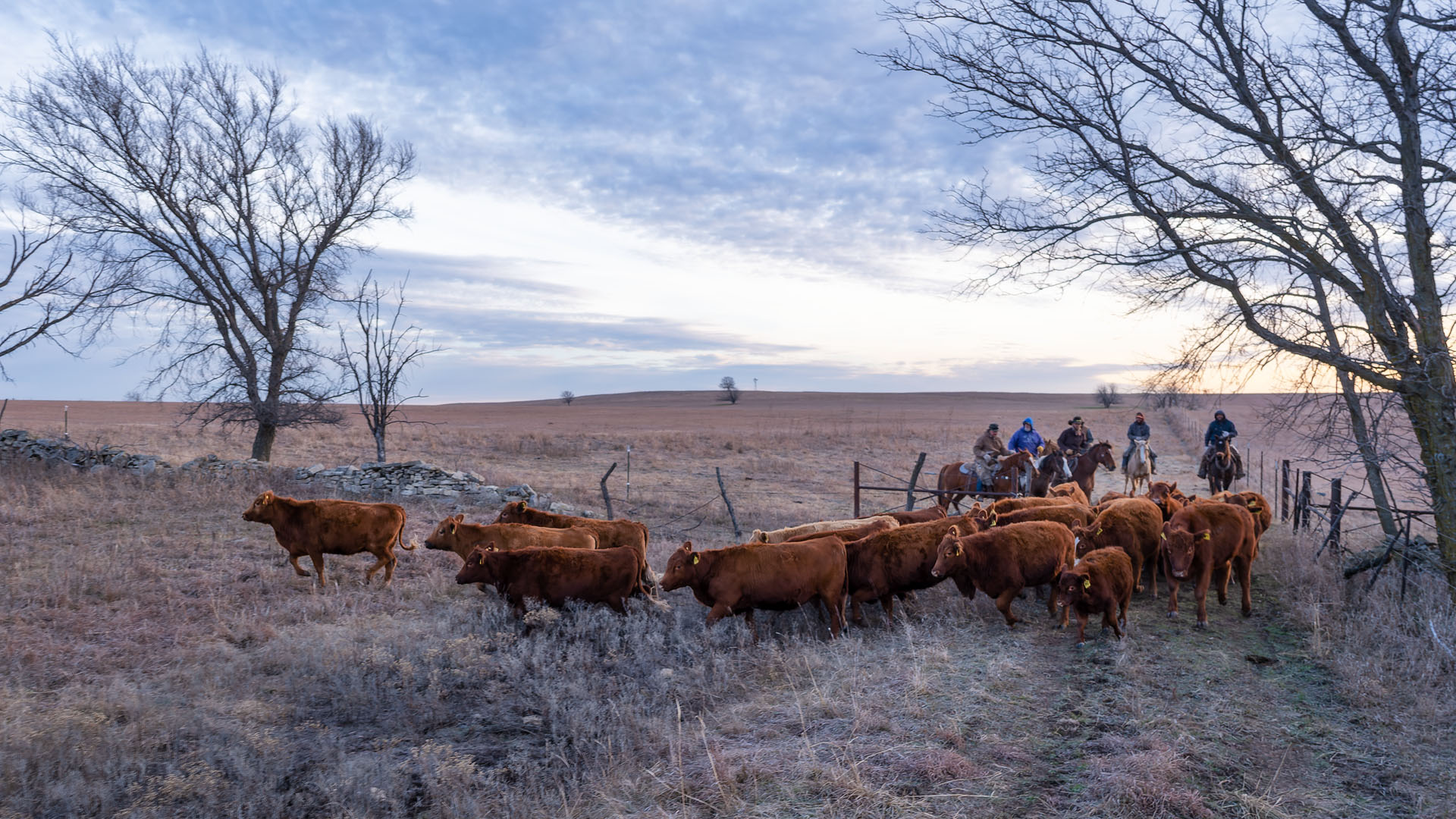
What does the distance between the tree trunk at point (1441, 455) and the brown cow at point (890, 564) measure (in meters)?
4.78

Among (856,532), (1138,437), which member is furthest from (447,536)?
(1138,437)

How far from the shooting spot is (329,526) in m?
11.1

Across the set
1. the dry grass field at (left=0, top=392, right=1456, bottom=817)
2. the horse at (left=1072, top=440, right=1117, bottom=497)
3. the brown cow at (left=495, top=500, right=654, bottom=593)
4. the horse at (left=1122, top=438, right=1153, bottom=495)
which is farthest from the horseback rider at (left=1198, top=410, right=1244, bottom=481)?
the brown cow at (left=495, top=500, right=654, bottom=593)

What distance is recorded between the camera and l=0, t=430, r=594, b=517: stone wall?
1858 cm

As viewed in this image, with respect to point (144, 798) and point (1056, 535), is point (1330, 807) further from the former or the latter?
point (144, 798)

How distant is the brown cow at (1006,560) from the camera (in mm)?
8461

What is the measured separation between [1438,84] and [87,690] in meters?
13.7

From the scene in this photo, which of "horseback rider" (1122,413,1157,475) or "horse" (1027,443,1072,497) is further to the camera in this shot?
"horseback rider" (1122,413,1157,475)

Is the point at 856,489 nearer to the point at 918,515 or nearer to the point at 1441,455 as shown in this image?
the point at 918,515

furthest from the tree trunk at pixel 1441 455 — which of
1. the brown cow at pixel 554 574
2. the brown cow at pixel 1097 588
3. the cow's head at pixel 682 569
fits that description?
the brown cow at pixel 554 574

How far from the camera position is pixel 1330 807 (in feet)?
15.3

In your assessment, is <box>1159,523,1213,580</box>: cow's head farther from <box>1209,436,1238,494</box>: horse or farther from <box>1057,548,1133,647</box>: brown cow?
<box>1209,436,1238,494</box>: horse

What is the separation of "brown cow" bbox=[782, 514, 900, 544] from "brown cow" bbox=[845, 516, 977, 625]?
31.5 inches

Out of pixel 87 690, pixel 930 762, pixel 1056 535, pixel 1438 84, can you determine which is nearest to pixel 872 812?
pixel 930 762
